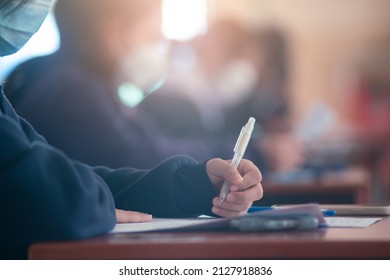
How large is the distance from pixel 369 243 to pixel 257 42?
3733mm

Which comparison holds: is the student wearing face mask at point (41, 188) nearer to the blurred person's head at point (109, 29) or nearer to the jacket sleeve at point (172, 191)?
the jacket sleeve at point (172, 191)

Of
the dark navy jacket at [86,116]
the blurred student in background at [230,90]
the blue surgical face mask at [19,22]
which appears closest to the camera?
the blue surgical face mask at [19,22]

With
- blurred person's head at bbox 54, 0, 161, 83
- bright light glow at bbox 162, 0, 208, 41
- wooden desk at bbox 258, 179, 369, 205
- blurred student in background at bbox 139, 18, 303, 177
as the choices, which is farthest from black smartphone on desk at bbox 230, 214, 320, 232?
blurred student in background at bbox 139, 18, 303, 177

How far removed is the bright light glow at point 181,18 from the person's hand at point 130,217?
Answer: 58.2 inches

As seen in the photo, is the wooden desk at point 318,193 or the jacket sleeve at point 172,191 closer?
the jacket sleeve at point 172,191

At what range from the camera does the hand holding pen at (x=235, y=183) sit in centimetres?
100

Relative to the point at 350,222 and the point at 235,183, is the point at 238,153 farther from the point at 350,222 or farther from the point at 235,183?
the point at 350,222

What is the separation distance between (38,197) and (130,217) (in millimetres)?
228

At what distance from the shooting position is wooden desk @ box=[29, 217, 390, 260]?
28.5 inches

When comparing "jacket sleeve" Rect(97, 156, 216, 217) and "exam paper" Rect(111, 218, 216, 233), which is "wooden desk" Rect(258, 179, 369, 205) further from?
"exam paper" Rect(111, 218, 216, 233)

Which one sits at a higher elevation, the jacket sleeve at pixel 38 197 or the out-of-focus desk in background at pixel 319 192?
the jacket sleeve at pixel 38 197

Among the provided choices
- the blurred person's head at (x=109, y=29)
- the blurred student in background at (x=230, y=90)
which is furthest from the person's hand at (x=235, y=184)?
the blurred student in background at (x=230, y=90)

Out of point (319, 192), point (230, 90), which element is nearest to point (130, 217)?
point (319, 192)

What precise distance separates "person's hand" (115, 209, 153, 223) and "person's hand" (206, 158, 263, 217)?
98mm
